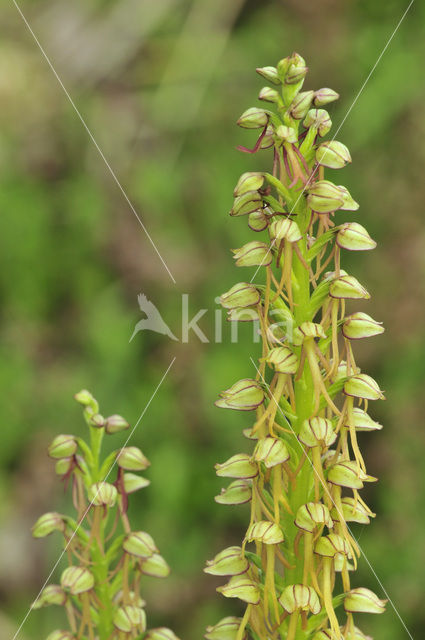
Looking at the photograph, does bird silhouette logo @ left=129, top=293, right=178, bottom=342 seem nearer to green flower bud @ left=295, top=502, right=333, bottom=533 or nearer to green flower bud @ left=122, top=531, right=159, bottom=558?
green flower bud @ left=122, top=531, right=159, bottom=558

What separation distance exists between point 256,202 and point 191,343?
2159 mm

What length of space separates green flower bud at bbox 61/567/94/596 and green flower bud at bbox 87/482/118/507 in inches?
3.1

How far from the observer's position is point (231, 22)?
3.38 m

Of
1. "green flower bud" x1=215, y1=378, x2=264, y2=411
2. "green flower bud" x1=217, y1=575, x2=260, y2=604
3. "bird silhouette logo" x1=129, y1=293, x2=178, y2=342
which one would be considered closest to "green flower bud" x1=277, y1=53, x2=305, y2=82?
"green flower bud" x1=215, y1=378, x2=264, y2=411

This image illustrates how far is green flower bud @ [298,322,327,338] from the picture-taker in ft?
2.75

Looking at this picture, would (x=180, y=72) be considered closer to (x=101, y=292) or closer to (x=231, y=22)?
(x=231, y=22)

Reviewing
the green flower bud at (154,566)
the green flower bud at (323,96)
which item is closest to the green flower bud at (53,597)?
the green flower bud at (154,566)

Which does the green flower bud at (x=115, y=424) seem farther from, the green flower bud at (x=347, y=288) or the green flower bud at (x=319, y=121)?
the green flower bud at (x=319, y=121)

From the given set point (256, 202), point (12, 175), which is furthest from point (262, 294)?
point (12, 175)

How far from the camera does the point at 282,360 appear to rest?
0.85m

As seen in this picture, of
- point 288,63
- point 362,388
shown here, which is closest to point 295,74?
point 288,63

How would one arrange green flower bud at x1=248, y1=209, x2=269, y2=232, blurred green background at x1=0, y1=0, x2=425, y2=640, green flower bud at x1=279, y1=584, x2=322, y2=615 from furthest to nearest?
blurred green background at x1=0, y1=0, x2=425, y2=640 < green flower bud at x1=248, y1=209, x2=269, y2=232 < green flower bud at x1=279, y1=584, x2=322, y2=615

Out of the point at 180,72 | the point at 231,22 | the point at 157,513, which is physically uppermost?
the point at 231,22

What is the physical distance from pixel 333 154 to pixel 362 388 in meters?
0.26
